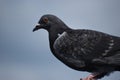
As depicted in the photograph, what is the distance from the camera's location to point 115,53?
10.4m

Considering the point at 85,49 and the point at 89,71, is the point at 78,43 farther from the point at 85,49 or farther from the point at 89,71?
the point at 89,71

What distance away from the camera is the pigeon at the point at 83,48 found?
9956 millimetres

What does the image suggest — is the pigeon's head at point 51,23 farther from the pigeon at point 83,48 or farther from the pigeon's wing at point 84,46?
the pigeon's wing at point 84,46

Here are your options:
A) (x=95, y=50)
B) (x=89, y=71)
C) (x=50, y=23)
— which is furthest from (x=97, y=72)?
(x=50, y=23)

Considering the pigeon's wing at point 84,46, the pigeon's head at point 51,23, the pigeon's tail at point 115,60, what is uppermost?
the pigeon's head at point 51,23

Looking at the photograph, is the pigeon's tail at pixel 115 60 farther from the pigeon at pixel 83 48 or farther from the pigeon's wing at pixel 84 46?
the pigeon's wing at pixel 84 46

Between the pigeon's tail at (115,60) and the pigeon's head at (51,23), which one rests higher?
the pigeon's head at (51,23)

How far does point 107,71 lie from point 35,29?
11.6ft

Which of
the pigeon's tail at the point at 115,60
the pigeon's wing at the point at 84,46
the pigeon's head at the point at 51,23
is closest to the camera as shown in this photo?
the pigeon's tail at the point at 115,60

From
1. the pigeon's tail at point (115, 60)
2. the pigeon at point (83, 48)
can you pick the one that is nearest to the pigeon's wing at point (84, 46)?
the pigeon at point (83, 48)

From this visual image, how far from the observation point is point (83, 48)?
10766 mm

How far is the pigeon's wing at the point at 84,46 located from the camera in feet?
34.0

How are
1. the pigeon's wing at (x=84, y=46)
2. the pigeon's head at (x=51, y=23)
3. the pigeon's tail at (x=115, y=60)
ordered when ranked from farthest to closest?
the pigeon's head at (x=51, y=23)
the pigeon's wing at (x=84, y=46)
the pigeon's tail at (x=115, y=60)

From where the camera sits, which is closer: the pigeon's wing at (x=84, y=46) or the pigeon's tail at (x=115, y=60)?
the pigeon's tail at (x=115, y=60)
